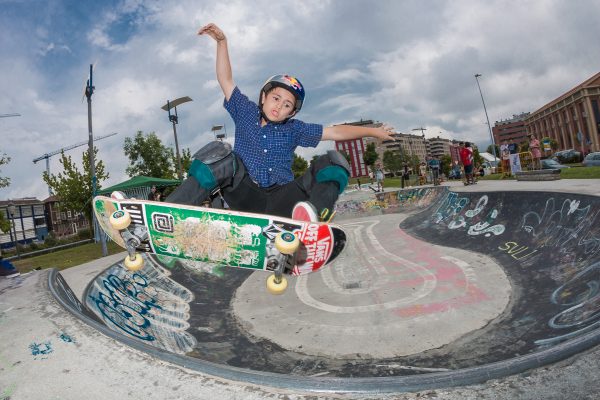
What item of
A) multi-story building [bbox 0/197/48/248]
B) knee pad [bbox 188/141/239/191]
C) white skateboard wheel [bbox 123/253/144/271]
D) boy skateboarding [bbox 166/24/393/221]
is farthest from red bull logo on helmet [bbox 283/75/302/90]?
multi-story building [bbox 0/197/48/248]

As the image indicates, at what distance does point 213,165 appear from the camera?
11.9 ft

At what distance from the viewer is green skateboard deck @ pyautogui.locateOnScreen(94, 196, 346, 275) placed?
3.47 meters

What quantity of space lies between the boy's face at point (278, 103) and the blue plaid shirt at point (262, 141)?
10 centimetres

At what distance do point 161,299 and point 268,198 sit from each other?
276 cm

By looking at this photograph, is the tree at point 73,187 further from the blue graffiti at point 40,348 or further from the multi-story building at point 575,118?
the multi-story building at point 575,118

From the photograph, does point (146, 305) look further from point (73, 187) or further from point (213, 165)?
point (73, 187)

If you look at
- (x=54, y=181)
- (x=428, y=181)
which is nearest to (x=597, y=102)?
(x=428, y=181)

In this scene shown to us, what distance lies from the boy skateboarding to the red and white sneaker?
0.05 ft

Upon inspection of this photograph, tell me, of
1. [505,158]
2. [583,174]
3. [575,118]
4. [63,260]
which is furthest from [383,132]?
[575,118]

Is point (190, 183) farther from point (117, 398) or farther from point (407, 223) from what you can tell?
point (407, 223)

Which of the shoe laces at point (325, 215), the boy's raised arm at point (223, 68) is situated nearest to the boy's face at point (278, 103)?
the boy's raised arm at point (223, 68)

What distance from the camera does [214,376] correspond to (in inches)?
68.3

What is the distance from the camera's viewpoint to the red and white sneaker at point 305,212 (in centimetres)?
349

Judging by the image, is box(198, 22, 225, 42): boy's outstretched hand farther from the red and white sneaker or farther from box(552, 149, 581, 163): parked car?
box(552, 149, 581, 163): parked car
